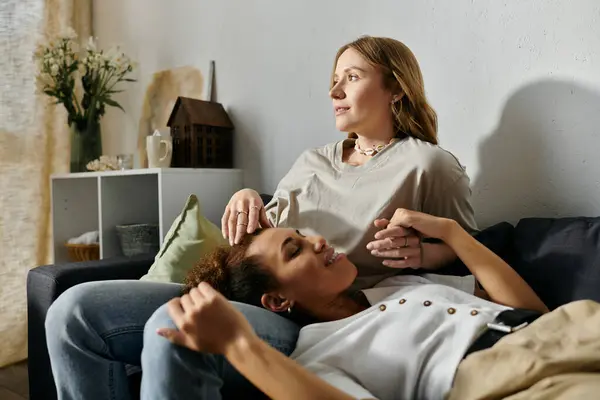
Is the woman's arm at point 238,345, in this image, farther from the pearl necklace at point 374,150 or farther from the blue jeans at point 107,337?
the pearl necklace at point 374,150

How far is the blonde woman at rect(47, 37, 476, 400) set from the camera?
108 centimetres

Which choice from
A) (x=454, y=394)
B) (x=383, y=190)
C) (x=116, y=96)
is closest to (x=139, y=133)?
(x=116, y=96)

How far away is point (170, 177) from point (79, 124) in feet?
2.48

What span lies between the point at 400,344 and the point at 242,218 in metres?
0.47

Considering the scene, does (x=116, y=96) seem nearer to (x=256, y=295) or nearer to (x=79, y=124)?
(x=79, y=124)

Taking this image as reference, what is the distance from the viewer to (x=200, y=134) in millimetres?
2186

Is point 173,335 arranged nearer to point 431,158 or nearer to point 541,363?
point 541,363

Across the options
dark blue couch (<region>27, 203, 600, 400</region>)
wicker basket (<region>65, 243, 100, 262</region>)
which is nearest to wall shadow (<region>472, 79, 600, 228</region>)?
dark blue couch (<region>27, 203, 600, 400</region>)

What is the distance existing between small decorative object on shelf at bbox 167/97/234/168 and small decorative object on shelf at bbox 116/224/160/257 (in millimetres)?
279

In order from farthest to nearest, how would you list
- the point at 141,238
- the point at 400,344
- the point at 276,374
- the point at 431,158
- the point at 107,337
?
the point at 141,238 < the point at 431,158 < the point at 107,337 < the point at 400,344 < the point at 276,374

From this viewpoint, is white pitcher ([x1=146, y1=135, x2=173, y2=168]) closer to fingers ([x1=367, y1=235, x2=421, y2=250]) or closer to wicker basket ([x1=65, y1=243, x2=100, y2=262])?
wicker basket ([x1=65, y1=243, x2=100, y2=262])

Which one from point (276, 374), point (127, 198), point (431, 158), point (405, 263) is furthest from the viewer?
point (127, 198)

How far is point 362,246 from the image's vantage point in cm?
136

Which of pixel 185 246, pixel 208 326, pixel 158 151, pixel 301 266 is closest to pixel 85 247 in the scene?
pixel 158 151
